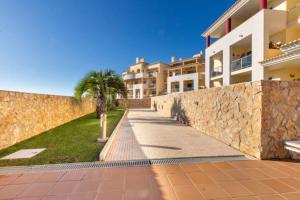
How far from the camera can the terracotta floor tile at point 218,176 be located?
3.26 m

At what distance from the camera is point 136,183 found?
3.09 metres

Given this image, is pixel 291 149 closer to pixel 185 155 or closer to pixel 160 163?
pixel 185 155

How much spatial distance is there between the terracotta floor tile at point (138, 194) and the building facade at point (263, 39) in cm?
849

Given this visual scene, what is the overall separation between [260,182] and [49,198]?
12.6 ft

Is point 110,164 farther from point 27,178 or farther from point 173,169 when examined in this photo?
point 27,178

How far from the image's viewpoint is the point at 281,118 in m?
4.37

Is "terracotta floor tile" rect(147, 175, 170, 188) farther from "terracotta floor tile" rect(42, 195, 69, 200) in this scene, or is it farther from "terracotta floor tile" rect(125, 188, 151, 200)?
"terracotta floor tile" rect(42, 195, 69, 200)

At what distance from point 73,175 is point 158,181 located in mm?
1811

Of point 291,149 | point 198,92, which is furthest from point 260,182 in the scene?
point 198,92

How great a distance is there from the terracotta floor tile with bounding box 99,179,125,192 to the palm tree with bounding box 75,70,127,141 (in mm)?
9820

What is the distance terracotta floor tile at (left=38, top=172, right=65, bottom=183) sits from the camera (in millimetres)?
3223

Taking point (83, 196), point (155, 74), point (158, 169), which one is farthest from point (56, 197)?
point (155, 74)

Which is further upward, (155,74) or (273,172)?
(155,74)

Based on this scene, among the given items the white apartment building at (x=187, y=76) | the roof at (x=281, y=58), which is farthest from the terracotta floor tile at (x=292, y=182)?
the white apartment building at (x=187, y=76)
